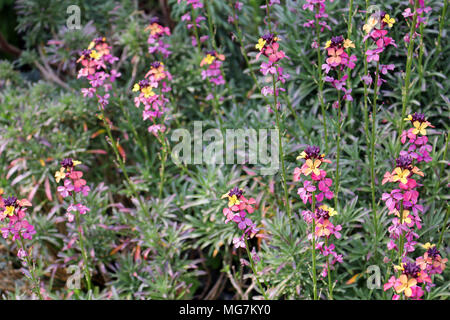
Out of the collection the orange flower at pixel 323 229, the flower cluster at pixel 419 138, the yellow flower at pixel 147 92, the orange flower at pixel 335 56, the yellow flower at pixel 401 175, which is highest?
the orange flower at pixel 335 56

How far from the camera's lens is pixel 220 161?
2.68 meters

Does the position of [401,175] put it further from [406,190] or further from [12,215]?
[12,215]

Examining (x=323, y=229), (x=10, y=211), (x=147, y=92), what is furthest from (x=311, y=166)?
(x=10, y=211)

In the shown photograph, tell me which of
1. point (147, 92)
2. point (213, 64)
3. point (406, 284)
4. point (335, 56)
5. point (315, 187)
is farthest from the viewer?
point (213, 64)

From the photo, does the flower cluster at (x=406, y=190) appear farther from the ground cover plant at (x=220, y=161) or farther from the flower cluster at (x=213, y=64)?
the flower cluster at (x=213, y=64)

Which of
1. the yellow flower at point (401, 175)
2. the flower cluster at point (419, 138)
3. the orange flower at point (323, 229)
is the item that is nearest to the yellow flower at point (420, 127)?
the flower cluster at point (419, 138)

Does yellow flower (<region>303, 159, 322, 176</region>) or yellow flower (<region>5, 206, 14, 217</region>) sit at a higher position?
yellow flower (<region>303, 159, 322, 176</region>)

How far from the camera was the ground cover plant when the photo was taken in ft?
7.25

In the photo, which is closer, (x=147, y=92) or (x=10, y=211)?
(x=10, y=211)

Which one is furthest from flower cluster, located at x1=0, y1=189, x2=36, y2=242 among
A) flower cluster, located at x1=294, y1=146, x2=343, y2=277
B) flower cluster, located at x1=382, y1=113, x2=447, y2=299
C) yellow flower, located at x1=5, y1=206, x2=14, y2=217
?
flower cluster, located at x1=382, y1=113, x2=447, y2=299

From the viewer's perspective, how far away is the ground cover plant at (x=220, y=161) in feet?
7.25

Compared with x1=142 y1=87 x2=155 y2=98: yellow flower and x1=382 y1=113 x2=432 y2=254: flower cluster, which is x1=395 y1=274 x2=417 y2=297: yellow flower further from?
x1=142 y1=87 x2=155 y2=98: yellow flower

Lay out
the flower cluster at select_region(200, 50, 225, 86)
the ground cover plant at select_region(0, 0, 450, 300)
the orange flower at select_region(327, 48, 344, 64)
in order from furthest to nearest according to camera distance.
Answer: the flower cluster at select_region(200, 50, 225, 86)
the ground cover plant at select_region(0, 0, 450, 300)
the orange flower at select_region(327, 48, 344, 64)

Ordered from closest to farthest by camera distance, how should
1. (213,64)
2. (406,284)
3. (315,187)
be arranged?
(406,284) → (315,187) → (213,64)
